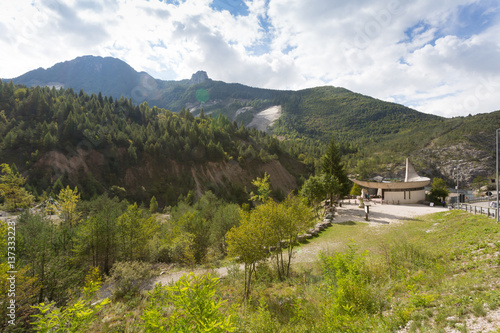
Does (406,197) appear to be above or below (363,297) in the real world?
below

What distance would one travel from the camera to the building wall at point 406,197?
40.1 meters

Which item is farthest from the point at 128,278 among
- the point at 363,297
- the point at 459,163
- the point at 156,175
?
the point at 459,163

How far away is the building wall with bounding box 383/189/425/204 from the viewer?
132 feet

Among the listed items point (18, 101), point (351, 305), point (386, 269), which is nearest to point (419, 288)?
point (386, 269)

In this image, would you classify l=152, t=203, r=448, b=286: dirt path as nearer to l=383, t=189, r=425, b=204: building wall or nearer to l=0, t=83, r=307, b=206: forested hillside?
l=383, t=189, r=425, b=204: building wall

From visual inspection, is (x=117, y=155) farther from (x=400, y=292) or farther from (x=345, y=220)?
(x=400, y=292)

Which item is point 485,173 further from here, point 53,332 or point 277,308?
point 53,332

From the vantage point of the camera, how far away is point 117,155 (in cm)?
5666

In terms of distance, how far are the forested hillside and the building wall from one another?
30346 mm

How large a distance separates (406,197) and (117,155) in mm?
68234

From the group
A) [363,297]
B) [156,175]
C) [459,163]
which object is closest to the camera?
[363,297]

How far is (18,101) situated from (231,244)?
88656 mm

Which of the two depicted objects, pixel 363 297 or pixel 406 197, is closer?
pixel 363 297

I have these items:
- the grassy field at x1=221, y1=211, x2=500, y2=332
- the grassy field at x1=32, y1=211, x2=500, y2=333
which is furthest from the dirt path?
the grassy field at x1=221, y1=211, x2=500, y2=332
